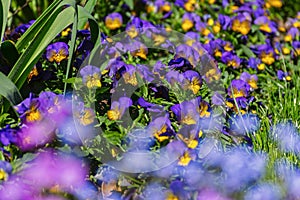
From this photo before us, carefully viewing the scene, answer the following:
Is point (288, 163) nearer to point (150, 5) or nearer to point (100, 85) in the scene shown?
point (100, 85)

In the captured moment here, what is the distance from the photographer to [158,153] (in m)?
1.90

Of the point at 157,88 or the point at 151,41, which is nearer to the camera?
the point at 157,88

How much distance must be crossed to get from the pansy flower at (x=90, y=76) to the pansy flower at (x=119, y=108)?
12 centimetres

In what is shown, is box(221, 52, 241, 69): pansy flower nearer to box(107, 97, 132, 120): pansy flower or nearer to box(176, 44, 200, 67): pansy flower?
box(176, 44, 200, 67): pansy flower

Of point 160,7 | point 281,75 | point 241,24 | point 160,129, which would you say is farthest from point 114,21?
point 160,129

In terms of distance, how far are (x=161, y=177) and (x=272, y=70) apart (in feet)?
4.31

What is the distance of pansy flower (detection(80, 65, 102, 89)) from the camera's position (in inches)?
80.2

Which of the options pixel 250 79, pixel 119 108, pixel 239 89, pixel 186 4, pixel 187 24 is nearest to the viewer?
pixel 119 108

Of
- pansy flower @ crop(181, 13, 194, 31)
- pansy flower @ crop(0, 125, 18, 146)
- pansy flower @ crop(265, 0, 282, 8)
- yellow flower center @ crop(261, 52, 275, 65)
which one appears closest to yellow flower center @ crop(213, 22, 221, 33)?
pansy flower @ crop(181, 13, 194, 31)

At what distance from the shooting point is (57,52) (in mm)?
2184

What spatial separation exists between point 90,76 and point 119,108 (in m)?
0.17

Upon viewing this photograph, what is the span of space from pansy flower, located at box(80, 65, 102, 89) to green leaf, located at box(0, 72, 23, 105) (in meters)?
0.23

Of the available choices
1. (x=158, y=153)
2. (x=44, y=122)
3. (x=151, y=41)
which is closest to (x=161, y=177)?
(x=158, y=153)

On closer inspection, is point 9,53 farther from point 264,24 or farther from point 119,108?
point 264,24
